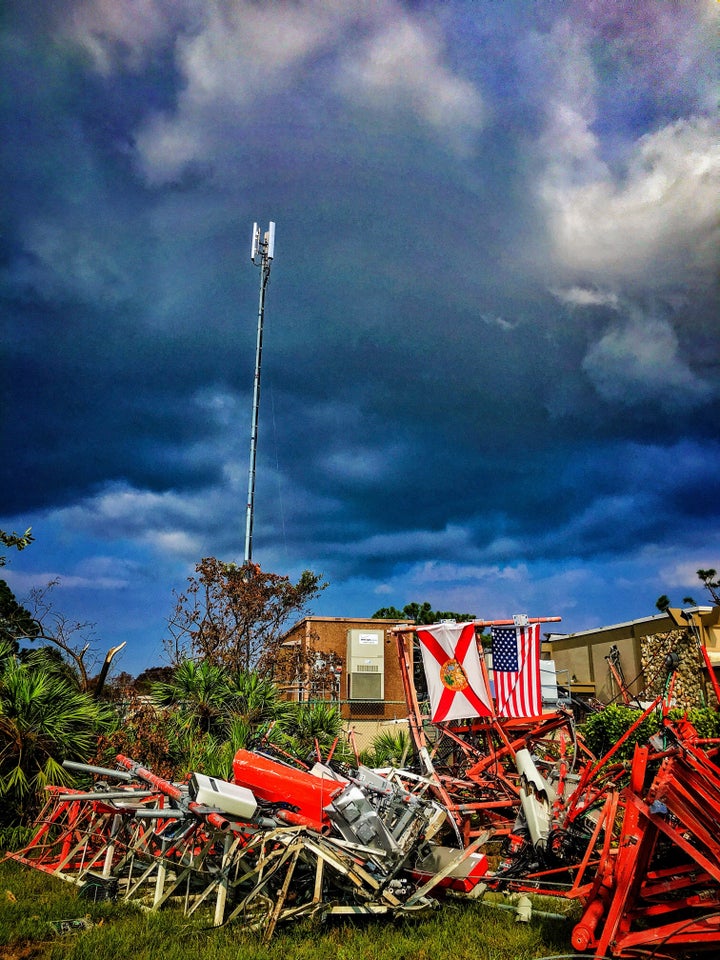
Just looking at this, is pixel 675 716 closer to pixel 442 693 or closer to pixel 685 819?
pixel 442 693

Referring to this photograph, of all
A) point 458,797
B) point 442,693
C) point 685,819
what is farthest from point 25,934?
point 442,693

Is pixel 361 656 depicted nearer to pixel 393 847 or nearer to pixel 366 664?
pixel 366 664

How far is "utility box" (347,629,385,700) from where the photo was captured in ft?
83.9

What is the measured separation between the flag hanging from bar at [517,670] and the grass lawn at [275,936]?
425cm

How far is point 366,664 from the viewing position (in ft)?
84.9

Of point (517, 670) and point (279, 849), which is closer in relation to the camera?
point (279, 849)

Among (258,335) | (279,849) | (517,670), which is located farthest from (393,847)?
(258,335)

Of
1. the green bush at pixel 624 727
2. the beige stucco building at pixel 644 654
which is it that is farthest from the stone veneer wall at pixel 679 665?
the green bush at pixel 624 727

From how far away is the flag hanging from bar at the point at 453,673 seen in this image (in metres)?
10.5

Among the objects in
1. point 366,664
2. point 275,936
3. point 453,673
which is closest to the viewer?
point 275,936

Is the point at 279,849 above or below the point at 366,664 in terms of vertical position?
below

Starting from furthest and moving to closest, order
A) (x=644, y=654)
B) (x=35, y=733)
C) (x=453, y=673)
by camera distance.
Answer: (x=644, y=654) < (x=453, y=673) < (x=35, y=733)

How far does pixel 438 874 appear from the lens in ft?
18.9

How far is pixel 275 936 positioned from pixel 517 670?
6.31m
